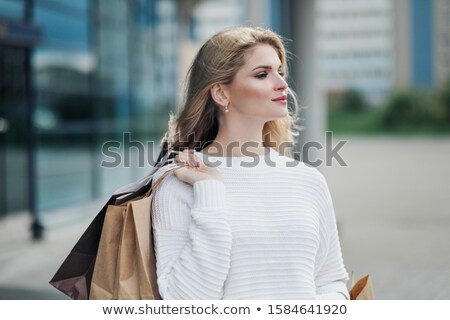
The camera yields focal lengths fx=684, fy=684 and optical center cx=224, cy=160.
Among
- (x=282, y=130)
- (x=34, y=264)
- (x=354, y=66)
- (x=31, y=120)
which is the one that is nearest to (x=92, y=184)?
(x=31, y=120)

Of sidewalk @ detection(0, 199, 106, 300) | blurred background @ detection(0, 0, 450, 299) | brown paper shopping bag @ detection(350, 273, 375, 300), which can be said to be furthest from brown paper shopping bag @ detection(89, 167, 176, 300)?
sidewalk @ detection(0, 199, 106, 300)

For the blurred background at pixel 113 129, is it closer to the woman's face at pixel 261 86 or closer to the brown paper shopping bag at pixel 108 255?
the woman's face at pixel 261 86

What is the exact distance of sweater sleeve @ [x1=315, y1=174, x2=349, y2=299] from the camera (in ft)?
6.68

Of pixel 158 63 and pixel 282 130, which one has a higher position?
pixel 158 63

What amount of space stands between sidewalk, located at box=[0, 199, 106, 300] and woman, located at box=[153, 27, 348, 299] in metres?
3.76

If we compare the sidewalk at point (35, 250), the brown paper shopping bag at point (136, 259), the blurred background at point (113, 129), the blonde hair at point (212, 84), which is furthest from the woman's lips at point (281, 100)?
the sidewalk at point (35, 250)

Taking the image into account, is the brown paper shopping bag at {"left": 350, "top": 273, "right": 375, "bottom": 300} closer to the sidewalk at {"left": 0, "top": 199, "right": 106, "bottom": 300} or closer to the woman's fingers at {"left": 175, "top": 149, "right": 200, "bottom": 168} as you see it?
the woman's fingers at {"left": 175, "top": 149, "right": 200, "bottom": 168}

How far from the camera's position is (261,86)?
194 centimetres

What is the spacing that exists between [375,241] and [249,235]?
6580mm

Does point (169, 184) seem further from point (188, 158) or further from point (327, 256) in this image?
point (327, 256)

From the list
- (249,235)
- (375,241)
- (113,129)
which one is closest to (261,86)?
(249,235)
